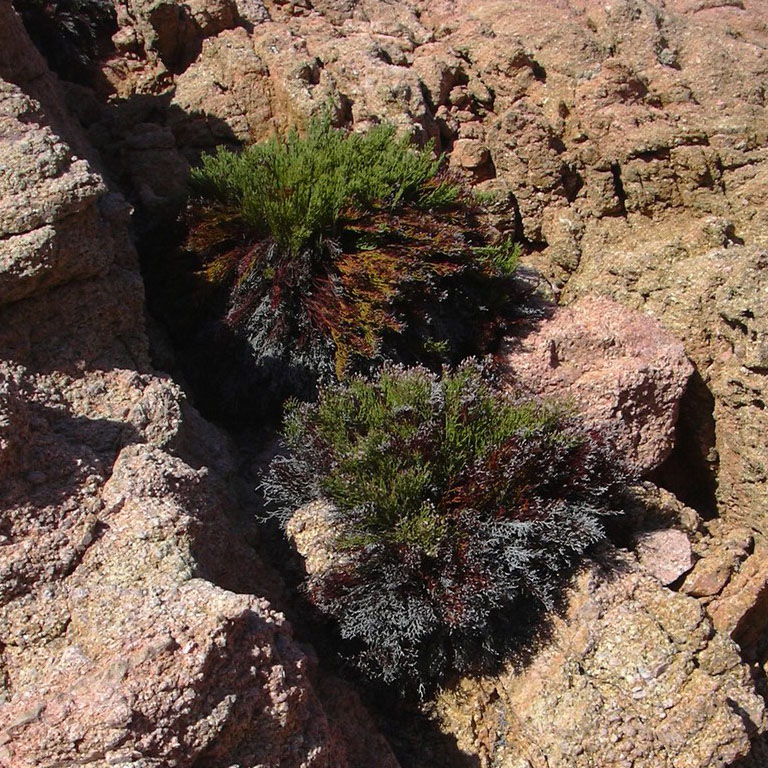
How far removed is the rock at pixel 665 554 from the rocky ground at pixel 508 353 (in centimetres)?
2

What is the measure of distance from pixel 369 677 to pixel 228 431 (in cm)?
168

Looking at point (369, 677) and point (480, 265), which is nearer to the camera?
point (369, 677)

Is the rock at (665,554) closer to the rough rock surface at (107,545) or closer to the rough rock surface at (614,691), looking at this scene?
the rough rock surface at (614,691)

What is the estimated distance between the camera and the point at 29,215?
3385 mm

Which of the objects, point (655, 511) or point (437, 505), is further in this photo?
point (655, 511)

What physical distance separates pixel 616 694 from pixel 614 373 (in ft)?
6.15

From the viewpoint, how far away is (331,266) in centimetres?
448

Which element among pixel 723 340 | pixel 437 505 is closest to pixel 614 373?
pixel 723 340

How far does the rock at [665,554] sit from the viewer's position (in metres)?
3.96

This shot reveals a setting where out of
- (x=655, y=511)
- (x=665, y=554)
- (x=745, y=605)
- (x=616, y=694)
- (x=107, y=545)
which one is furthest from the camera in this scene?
(x=655, y=511)

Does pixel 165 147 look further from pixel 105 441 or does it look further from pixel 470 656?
pixel 470 656

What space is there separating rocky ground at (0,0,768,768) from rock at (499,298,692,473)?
0.7 inches

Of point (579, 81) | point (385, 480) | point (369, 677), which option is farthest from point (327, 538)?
point (579, 81)

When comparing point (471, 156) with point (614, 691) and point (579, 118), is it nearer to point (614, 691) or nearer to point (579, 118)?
point (579, 118)
